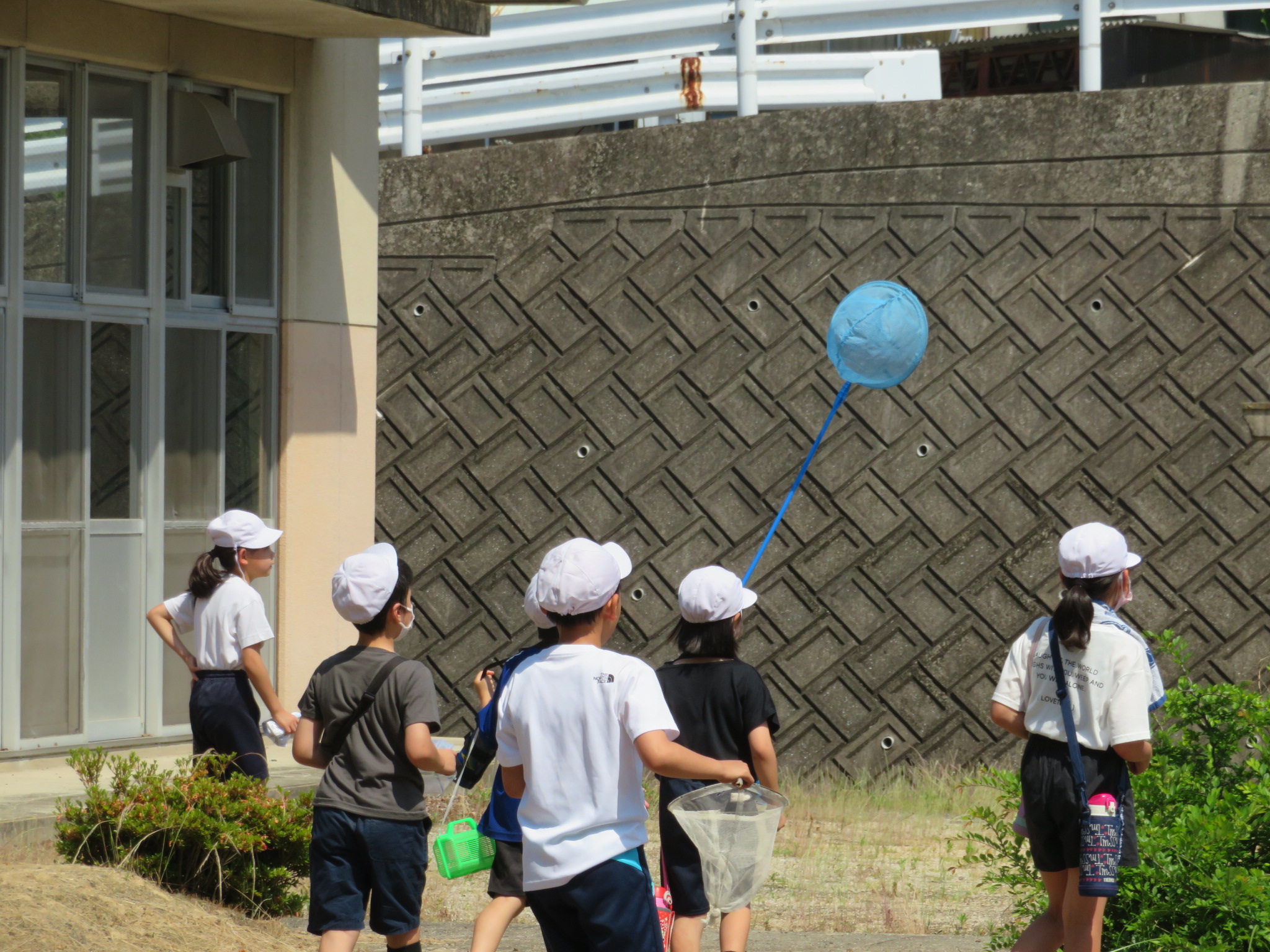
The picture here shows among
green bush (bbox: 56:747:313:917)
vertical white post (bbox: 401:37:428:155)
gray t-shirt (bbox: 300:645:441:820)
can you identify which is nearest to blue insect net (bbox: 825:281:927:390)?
green bush (bbox: 56:747:313:917)

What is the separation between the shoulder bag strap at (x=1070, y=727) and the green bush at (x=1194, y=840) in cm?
45

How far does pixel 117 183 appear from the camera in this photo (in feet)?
30.8

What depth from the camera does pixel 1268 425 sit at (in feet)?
33.8

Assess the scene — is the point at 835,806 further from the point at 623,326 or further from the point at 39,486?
the point at 39,486

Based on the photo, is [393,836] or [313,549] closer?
[393,836]

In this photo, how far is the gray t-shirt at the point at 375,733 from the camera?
4.64 m

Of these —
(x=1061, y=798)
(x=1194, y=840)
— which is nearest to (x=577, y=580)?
(x=1061, y=798)

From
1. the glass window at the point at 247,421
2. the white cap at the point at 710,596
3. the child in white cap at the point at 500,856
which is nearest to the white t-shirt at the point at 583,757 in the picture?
the child in white cap at the point at 500,856

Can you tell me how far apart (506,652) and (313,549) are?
1918 millimetres

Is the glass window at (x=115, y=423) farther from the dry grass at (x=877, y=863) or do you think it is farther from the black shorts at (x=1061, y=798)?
the black shorts at (x=1061, y=798)

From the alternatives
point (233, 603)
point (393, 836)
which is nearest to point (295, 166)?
point (233, 603)

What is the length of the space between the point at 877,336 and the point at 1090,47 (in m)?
3.83

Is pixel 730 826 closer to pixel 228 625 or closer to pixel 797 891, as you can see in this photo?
pixel 228 625

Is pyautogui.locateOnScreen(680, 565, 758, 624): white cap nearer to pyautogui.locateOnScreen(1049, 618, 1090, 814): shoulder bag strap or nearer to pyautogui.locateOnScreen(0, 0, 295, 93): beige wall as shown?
pyautogui.locateOnScreen(1049, 618, 1090, 814): shoulder bag strap
